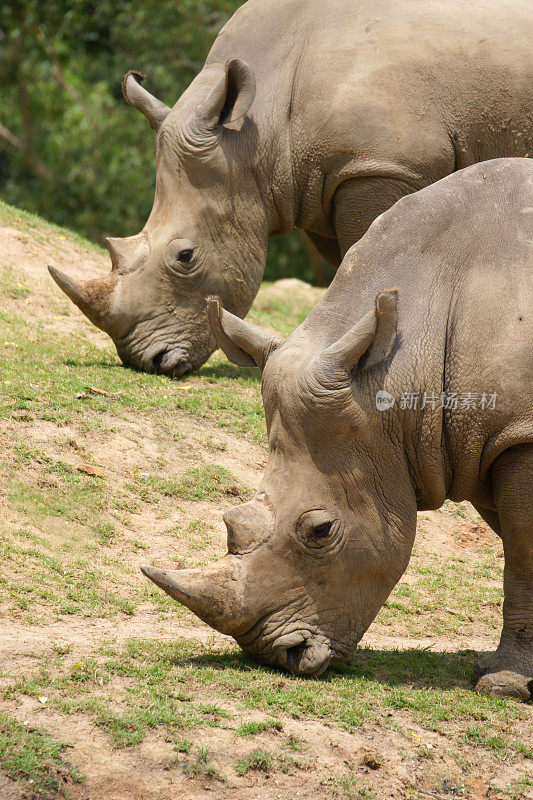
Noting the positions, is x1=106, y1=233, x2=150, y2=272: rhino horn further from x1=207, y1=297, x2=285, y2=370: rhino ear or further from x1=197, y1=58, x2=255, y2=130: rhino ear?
x1=207, y1=297, x2=285, y2=370: rhino ear

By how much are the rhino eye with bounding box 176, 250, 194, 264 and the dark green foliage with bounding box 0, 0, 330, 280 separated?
12.8 metres

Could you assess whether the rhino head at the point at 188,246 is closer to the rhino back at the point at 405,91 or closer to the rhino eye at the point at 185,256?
the rhino eye at the point at 185,256

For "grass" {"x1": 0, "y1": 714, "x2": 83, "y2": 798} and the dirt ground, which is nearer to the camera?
"grass" {"x1": 0, "y1": 714, "x2": 83, "y2": 798}

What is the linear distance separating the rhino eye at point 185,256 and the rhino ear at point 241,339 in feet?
10.2

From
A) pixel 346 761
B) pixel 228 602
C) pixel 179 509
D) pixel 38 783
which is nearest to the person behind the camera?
pixel 38 783

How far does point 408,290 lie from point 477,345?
0.39 meters

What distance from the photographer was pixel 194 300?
8.57m

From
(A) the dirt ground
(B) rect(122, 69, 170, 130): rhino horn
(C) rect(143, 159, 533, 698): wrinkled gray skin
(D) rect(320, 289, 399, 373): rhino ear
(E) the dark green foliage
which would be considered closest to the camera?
(A) the dirt ground

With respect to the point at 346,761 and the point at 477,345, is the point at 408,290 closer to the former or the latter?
the point at 477,345

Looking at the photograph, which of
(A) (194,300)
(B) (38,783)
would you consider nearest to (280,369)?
(B) (38,783)

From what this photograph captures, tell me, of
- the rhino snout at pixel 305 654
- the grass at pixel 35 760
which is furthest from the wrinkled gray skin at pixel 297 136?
the grass at pixel 35 760

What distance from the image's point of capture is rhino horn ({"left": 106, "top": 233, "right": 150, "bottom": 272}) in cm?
851

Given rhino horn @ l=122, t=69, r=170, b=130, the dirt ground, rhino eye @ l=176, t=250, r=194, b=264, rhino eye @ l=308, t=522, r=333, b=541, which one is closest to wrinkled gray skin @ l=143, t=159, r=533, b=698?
rhino eye @ l=308, t=522, r=333, b=541

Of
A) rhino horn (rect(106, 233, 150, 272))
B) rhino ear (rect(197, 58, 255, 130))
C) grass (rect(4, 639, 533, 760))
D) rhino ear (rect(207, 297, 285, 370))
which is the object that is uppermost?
rhino ear (rect(197, 58, 255, 130))
